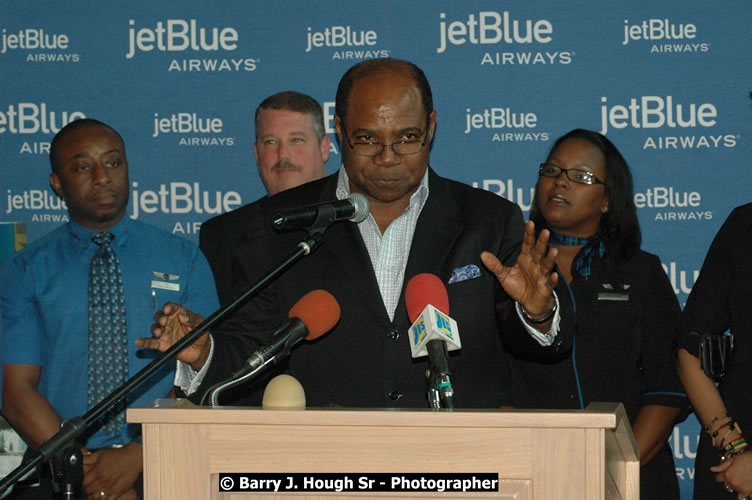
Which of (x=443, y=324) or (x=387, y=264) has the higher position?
(x=387, y=264)

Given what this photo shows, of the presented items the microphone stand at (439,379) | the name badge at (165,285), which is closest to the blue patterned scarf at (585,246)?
the name badge at (165,285)

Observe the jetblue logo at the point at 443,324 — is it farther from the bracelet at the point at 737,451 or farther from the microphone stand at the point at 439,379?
the bracelet at the point at 737,451

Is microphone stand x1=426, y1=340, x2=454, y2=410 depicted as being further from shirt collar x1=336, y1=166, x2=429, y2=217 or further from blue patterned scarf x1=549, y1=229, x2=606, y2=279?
blue patterned scarf x1=549, y1=229, x2=606, y2=279

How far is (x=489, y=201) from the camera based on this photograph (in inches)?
120

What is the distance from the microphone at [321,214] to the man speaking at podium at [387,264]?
1.26ft

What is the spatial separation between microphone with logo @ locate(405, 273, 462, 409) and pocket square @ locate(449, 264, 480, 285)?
2.51ft

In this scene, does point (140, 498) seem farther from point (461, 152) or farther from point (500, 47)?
point (500, 47)

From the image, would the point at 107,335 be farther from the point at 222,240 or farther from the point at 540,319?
the point at 540,319

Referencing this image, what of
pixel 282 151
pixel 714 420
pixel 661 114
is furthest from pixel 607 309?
pixel 282 151

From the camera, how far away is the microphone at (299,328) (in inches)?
76.0

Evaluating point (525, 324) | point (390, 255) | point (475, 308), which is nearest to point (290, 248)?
point (390, 255)

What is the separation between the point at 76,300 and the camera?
393cm

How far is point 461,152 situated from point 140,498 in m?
2.42

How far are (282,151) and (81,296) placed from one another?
1275 millimetres
